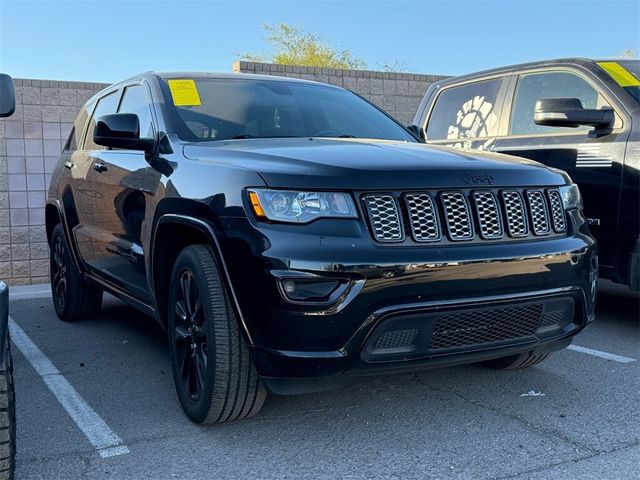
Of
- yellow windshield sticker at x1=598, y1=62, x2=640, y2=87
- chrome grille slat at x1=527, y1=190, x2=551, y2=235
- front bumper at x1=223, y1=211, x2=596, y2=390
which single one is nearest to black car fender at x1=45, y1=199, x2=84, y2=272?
front bumper at x1=223, y1=211, x2=596, y2=390

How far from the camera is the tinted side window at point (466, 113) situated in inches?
232

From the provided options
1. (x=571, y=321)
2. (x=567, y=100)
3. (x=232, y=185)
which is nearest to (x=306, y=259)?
(x=232, y=185)

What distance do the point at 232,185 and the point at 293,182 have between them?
29 centimetres

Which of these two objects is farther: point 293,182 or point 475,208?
point 475,208

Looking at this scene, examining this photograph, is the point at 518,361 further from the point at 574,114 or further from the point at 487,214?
the point at 574,114

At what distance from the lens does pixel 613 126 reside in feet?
15.7

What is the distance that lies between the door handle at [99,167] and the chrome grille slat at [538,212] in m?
2.63

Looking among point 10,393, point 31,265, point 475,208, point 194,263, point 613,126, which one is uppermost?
point 613,126

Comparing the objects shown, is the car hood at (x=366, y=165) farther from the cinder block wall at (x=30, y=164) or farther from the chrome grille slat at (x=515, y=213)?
the cinder block wall at (x=30, y=164)

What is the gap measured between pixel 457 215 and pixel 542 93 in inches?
119

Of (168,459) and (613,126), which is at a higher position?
(613,126)

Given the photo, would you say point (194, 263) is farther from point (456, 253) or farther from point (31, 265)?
point (31, 265)

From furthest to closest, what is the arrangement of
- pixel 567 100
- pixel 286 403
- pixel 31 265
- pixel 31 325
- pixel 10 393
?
pixel 31 265, pixel 31 325, pixel 567 100, pixel 286 403, pixel 10 393

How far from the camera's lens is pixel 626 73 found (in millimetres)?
5039
